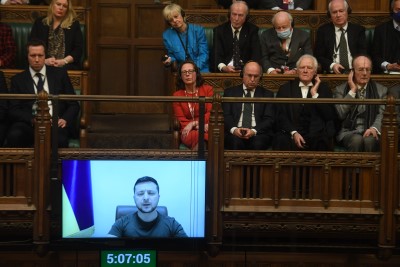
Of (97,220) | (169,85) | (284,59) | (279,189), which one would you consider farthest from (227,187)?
(169,85)

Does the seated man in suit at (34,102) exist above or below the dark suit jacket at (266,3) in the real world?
below

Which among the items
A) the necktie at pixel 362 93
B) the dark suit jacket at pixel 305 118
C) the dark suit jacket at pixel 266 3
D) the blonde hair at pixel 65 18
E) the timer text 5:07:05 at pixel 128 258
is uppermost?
the dark suit jacket at pixel 266 3

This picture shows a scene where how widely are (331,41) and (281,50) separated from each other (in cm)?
52

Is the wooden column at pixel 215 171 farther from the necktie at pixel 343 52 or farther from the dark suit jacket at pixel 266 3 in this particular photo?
the dark suit jacket at pixel 266 3

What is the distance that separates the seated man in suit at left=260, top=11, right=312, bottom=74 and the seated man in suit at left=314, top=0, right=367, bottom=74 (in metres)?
0.19

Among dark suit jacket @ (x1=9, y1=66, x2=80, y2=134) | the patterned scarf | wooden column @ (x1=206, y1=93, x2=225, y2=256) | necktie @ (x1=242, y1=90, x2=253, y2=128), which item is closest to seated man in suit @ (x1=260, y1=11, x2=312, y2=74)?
necktie @ (x1=242, y1=90, x2=253, y2=128)

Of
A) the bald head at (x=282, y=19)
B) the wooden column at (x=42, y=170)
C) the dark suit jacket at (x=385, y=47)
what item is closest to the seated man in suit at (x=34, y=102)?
the wooden column at (x=42, y=170)

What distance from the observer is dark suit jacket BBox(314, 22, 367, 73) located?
11.6 meters

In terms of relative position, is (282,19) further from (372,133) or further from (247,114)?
(372,133)

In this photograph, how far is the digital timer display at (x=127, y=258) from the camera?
32.3ft

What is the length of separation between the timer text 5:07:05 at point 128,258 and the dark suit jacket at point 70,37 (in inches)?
91.7

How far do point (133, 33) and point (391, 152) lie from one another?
13.4 feet

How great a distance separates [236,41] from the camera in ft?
37.9

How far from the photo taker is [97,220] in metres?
9.88
